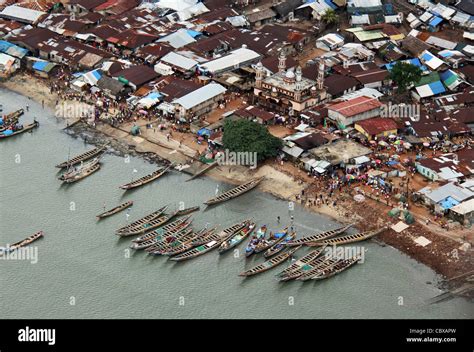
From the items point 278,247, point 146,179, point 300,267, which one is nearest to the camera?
point 300,267

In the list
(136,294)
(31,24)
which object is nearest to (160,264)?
(136,294)

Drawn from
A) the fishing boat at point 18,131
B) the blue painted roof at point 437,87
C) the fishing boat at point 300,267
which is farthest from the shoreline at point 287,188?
the blue painted roof at point 437,87

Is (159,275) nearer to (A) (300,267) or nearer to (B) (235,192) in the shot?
(A) (300,267)

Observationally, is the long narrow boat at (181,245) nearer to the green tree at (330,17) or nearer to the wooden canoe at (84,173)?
the wooden canoe at (84,173)

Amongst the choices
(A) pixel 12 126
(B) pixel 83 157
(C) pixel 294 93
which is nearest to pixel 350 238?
(C) pixel 294 93

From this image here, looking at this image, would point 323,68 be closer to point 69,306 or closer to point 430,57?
point 430,57

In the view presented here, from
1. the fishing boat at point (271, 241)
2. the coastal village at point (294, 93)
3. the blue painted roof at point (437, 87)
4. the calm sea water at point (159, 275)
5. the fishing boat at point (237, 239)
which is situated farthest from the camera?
the blue painted roof at point (437, 87)

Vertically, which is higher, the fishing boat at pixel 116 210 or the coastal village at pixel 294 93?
the coastal village at pixel 294 93
